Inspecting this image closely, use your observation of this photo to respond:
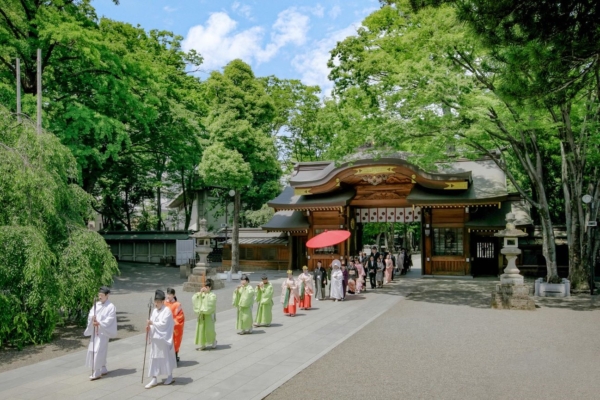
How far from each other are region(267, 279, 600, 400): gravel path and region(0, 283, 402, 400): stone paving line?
17.3 inches

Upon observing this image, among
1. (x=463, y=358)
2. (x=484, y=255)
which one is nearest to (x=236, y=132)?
(x=484, y=255)

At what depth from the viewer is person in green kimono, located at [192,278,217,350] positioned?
877cm

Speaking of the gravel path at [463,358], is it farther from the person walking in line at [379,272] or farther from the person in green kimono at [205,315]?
Answer: the person walking in line at [379,272]

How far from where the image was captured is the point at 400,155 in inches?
981

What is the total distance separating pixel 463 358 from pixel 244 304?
184 inches

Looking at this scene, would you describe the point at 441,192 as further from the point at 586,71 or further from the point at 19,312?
the point at 19,312

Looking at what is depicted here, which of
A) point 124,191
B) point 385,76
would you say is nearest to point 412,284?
point 385,76

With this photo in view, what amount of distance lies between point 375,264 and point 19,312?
13.7 m

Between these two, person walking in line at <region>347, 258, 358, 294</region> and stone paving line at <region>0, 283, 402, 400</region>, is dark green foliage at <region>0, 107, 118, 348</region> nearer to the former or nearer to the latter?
stone paving line at <region>0, 283, 402, 400</region>

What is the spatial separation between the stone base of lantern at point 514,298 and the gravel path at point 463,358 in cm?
38

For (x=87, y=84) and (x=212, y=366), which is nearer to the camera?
(x=212, y=366)

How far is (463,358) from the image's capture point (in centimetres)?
847

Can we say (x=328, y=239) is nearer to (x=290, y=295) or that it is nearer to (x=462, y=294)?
(x=290, y=295)

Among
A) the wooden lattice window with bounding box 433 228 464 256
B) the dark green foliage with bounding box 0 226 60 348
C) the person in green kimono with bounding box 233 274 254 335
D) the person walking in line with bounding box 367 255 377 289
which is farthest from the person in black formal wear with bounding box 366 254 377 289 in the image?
the dark green foliage with bounding box 0 226 60 348
